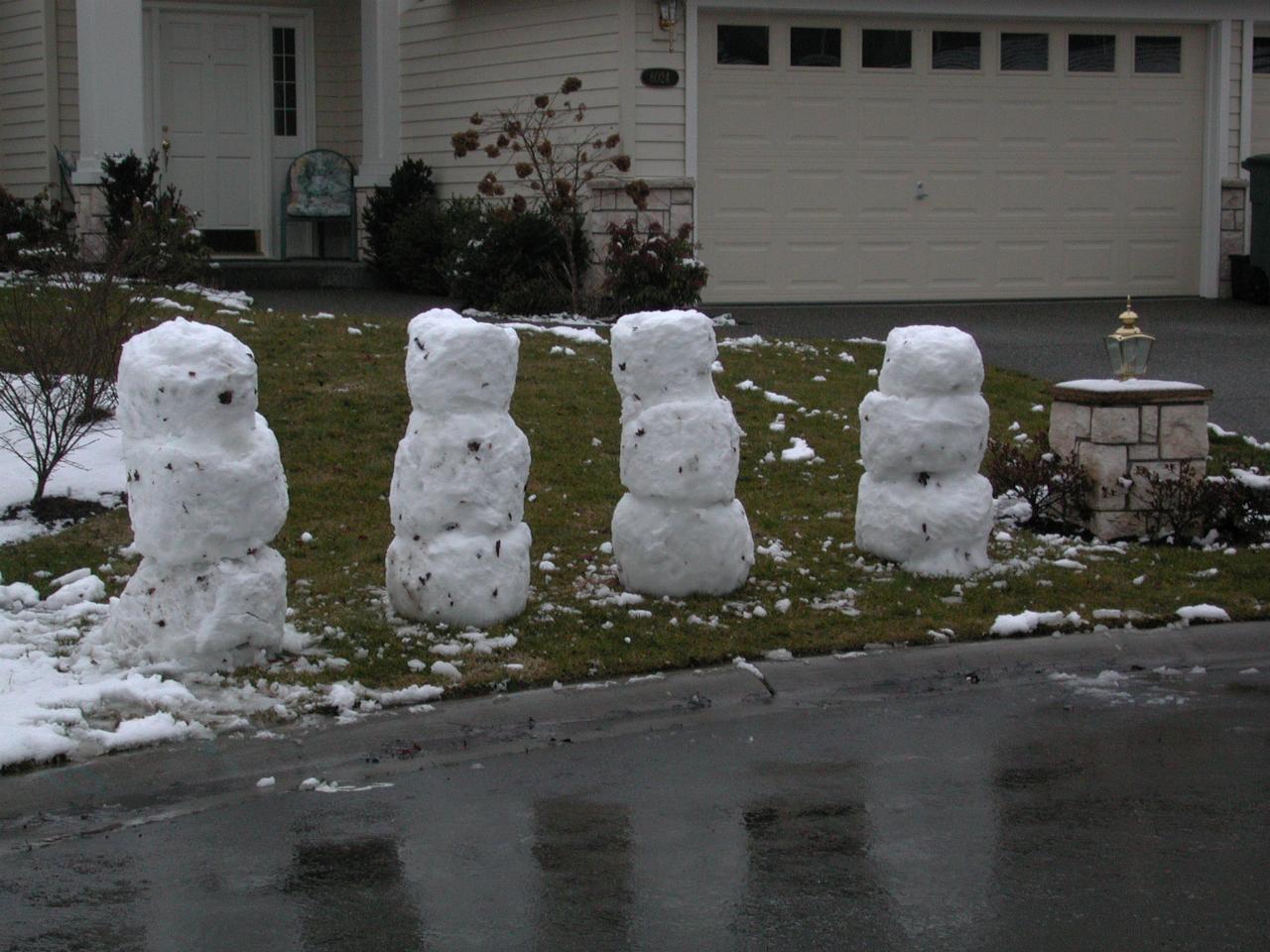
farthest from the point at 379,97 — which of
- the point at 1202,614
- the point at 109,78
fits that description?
the point at 1202,614

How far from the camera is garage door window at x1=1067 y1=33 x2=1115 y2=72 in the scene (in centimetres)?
1862

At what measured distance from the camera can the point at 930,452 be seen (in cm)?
821

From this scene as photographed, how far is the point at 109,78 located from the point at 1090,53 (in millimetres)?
10473

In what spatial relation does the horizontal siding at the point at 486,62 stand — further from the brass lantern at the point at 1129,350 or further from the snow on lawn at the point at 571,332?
the brass lantern at the point at 1129,350

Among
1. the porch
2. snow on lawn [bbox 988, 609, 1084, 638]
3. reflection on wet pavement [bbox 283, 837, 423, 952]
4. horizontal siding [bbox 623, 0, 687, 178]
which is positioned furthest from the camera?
the porch

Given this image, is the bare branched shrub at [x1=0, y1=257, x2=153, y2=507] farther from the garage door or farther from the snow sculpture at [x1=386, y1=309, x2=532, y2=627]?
the garage door

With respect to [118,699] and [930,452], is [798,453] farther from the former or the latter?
[118,699]

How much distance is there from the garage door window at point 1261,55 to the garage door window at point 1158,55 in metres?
0.96

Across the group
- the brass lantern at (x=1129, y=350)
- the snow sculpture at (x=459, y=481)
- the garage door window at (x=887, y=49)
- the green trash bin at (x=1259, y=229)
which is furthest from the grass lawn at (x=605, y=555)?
the green trash bin at (x=1259, y=229)

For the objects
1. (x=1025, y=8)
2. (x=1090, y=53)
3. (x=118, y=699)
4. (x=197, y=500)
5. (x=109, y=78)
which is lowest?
(x=118, y=699)

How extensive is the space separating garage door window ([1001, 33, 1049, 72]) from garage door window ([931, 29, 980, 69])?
1.11 ft

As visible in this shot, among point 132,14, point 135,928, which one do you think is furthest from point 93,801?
point 132,14

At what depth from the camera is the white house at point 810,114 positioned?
17.4 metres

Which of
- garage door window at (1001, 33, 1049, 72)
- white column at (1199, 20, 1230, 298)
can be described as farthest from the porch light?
white column at (1199, 20, 1230, 298)
